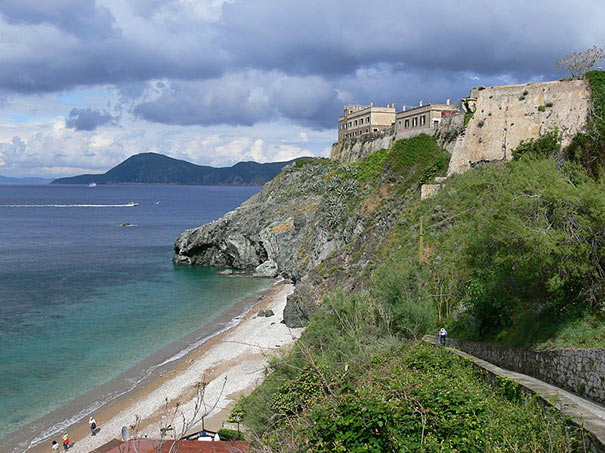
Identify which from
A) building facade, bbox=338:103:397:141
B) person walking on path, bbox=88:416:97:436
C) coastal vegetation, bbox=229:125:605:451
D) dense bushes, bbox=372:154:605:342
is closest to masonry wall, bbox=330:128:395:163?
building facade, bbox=338:103:397:141

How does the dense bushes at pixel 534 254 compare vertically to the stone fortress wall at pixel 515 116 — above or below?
below

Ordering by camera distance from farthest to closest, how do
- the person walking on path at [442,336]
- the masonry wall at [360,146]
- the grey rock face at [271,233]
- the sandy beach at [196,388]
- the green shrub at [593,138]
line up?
the masonry wall at [360,146], the grey rock face at [271,233], the green shrub at [593,138], the sandy beach at [196,388], the person walking on path at [442,336]

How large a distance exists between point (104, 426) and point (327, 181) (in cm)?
4906

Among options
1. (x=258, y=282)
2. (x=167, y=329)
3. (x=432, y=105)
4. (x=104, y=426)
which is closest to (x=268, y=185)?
(x=258, y=282)

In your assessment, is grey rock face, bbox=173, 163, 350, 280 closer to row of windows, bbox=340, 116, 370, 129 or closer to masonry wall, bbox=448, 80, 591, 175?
row of windows, bbox=340, 116, 370, 129

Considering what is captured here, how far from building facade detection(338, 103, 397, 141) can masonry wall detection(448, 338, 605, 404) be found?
62.0 m

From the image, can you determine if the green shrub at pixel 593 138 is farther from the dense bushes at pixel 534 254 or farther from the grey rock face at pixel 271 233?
the grey rock face at pixel 271 233

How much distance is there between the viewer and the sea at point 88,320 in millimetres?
30047

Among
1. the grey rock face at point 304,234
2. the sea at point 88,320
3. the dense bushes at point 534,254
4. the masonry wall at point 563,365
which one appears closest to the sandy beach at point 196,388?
the sea at point 88,320

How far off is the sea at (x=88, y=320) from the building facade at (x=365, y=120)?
1155 inches

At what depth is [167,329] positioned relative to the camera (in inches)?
1692

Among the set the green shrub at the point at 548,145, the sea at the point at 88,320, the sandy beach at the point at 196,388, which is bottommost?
the sandy beach at the point at 196,388

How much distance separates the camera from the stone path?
8484mm

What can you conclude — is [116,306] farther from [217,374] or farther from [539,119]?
[539,119]
